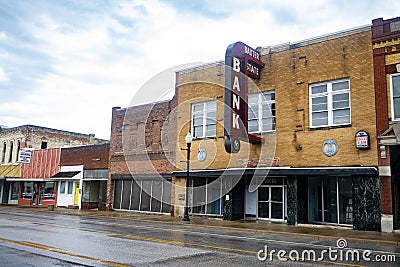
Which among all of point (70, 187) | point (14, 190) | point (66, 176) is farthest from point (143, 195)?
point (14, 190)

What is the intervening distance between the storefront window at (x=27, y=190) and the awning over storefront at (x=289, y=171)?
21.6 m

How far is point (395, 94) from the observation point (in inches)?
707

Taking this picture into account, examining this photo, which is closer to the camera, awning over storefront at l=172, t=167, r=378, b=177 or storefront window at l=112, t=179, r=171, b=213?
awning over storefront at l=172, t=167, r=378, b=177

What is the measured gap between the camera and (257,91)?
74.1 ft

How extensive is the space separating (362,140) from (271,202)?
5.94m

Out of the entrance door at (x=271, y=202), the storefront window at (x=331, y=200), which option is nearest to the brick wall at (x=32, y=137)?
the entrance door at (x=271, y=202)

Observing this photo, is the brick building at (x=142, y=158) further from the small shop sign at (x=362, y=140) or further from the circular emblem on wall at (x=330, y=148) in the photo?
the small shop sign at (x=362, y=140)

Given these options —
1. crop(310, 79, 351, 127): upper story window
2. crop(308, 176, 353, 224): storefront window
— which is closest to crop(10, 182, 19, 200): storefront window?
crop(308, 176, 353, 224): storefront window

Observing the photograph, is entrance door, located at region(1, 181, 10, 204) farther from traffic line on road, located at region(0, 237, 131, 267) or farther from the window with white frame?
the window with white frame

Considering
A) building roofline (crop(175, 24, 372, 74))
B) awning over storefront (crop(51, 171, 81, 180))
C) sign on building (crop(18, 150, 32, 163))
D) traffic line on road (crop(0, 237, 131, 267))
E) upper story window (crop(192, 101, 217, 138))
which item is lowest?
traffic line on road (crop(0, 237, 131, 267))

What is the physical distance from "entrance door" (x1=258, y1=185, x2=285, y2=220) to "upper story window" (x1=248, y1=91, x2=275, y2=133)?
10.6ft

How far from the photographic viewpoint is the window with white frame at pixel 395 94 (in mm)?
17781

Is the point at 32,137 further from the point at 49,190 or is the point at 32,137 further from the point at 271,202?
the point at 271,202

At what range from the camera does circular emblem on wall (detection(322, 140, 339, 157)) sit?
1920cm
